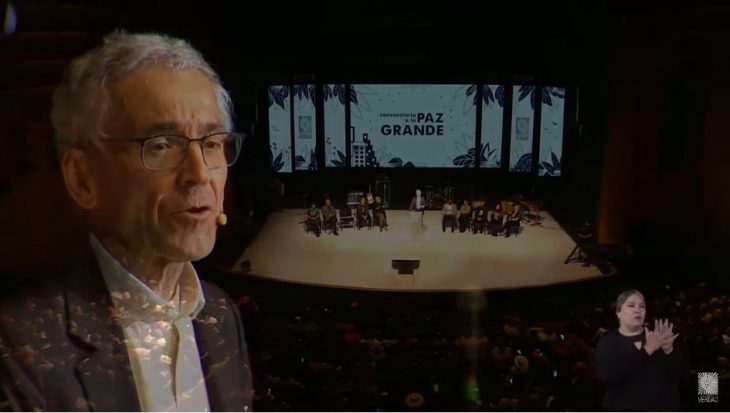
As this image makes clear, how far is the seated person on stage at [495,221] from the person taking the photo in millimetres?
1835

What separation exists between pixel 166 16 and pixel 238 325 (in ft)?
3.05

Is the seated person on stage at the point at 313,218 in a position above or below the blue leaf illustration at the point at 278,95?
below

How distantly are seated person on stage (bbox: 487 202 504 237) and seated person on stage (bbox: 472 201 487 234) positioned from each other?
0.02 metres

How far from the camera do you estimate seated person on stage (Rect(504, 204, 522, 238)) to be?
1.83 metres

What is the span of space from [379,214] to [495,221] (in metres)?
0.35

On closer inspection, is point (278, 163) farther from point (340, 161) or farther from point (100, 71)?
point (100, 71)

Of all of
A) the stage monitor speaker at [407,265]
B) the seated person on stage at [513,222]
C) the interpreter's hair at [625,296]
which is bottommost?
the interpreter's hair at [625,296]

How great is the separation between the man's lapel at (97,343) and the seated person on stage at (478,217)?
1091mm

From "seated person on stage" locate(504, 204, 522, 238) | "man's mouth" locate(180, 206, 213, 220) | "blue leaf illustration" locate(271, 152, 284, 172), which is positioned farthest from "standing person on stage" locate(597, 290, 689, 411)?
"man's mouth" locate(180, 206, 213, 220)

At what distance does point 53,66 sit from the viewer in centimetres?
171

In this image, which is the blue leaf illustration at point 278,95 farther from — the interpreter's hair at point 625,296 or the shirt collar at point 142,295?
the interpreter's hair at point 625,296

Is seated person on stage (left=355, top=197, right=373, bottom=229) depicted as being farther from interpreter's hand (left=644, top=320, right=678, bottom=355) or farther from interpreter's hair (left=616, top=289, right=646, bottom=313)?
interpreter's hand (left=644, top=320, right=678, bottom=355)

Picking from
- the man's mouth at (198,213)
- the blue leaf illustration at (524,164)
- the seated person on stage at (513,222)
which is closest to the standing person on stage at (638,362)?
the seated person on stage at (513,222)

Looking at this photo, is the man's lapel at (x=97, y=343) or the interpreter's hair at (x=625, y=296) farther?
the interpreter's hair at (x=625, y=296)
